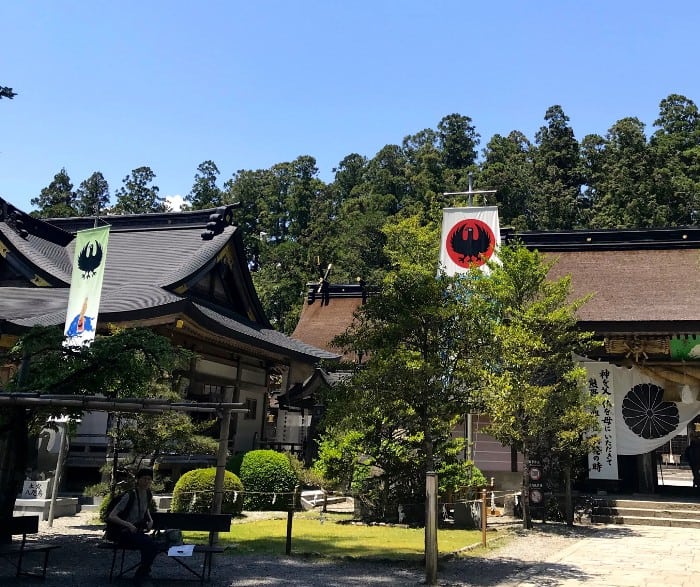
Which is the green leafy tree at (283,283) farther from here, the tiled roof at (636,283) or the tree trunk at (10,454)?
the tree trunk at (10,454)

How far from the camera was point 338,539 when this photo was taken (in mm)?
11938

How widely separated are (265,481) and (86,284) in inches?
266

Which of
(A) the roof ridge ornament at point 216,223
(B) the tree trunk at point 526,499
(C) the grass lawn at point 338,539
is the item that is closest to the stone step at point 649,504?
(B) the tree trunk at point 526,499

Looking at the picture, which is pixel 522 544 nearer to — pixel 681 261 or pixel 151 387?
pixel 151 387

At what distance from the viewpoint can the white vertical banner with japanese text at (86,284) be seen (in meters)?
12.1

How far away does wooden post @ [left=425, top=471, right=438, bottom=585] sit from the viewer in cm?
801

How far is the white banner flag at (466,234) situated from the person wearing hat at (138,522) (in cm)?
1176

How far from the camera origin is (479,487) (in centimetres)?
1572

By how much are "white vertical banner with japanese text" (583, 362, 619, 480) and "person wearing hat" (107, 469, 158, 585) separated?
12.8 m

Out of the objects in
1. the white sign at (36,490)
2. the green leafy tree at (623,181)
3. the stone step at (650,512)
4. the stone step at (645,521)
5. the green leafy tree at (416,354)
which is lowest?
the stone step at (645,521)

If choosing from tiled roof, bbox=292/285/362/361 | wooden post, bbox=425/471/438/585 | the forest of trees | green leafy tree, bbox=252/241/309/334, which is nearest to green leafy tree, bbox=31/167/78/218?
the forest of trees

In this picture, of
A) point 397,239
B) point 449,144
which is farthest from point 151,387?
point 449,144

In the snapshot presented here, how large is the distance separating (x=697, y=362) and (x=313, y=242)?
42617 mm

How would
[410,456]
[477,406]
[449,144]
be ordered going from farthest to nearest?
[449,144], [410,456], [477,406]
